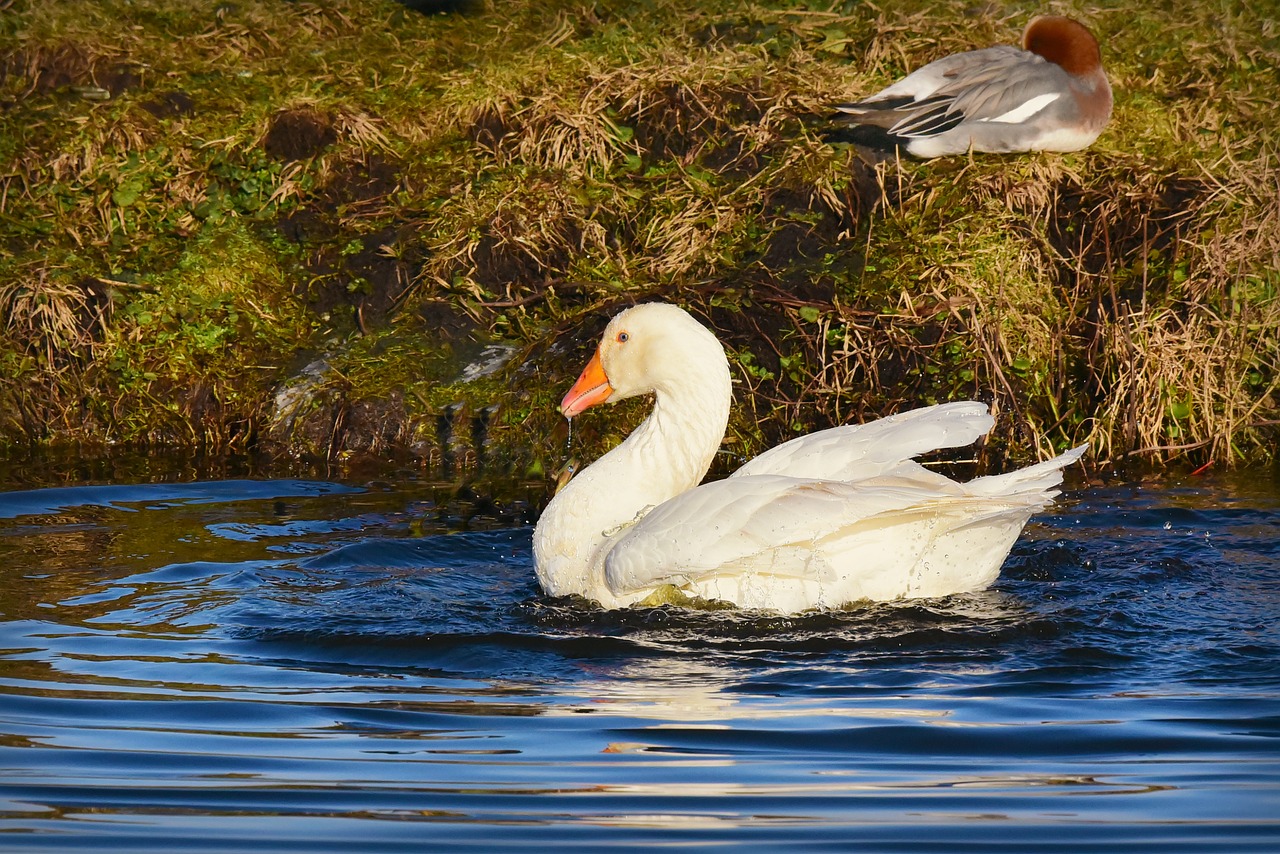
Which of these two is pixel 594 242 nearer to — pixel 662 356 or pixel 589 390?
pixel 589 390

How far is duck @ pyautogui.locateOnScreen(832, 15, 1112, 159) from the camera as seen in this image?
28.2ft

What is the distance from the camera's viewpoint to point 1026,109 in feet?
28.2

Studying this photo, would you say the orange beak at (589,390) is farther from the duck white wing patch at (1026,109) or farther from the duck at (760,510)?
the duck white wing patch at (1026,109)

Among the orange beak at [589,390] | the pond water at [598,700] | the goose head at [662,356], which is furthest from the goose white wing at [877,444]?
the orange beak at [589,390]

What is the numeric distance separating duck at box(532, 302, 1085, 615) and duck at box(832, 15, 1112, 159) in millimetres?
3374

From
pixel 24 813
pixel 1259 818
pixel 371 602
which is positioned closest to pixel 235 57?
pixel 371 602

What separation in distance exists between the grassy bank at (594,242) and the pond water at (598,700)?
1.46 metres

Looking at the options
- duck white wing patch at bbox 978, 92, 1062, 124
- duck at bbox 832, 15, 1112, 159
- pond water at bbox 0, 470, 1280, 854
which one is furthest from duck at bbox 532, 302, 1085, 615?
duck white wing patch at bbox 978, 92, 1062, 124

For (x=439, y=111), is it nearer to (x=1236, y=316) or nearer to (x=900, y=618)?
(x=1236, y=316)

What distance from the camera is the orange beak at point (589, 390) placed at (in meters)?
6.08

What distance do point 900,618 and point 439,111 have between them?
18.5 feet

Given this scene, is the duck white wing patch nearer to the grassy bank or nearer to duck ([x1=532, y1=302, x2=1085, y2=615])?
the grassy bank

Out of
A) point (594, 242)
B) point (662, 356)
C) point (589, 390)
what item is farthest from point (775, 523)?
point (594, 242)

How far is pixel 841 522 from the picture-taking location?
205 inches
